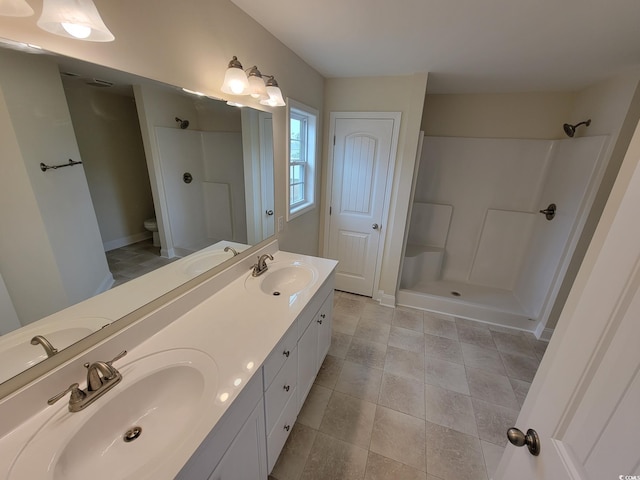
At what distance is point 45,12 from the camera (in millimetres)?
644

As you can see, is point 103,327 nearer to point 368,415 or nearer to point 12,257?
point 12,257

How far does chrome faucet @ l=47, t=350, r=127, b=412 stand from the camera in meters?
0.75

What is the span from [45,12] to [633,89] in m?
3.14

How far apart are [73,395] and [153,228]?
0.65 m

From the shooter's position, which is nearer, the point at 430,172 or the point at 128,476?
the point at 128,476

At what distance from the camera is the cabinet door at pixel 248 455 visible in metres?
0.83

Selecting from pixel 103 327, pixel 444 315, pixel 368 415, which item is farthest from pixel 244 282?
pixel 444 315

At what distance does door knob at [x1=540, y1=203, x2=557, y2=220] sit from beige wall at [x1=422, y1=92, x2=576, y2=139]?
75 cm

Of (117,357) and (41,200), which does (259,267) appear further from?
(41,200)

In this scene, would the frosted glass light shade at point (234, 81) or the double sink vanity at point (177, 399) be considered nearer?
the double sink vanity at point (177, 399)

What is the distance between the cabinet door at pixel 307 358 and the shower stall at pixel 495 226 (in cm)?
155

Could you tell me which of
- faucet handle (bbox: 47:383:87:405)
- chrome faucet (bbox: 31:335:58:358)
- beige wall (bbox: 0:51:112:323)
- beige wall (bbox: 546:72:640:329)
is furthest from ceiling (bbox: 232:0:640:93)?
faucet handle (bbox: 47:383:87:405)

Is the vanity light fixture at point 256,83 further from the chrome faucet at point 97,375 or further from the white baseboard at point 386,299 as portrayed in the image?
Answer: the white baseboard at point 386,299

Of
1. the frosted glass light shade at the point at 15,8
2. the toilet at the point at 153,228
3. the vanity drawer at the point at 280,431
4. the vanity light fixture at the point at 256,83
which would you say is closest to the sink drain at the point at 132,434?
the vanity drawer at the point at 280,431
